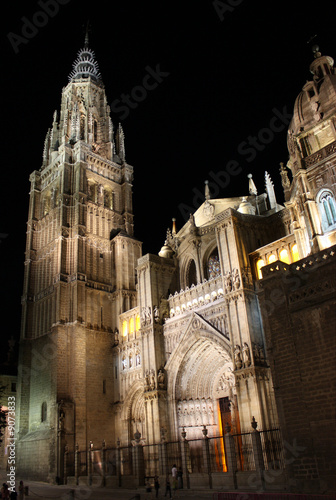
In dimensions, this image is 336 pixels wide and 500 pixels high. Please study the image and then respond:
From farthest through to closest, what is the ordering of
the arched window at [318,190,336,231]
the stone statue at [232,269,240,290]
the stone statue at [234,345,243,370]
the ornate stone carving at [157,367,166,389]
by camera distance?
the ornate stone carving at [157,367,166,389], the stone statue at [232,269,240,290], the stone statue at [234,345,243,370], the arched window at [318,190,336,231]

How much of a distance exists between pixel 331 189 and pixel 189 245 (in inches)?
609

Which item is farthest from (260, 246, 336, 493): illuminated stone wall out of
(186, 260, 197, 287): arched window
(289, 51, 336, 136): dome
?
(186, 260, 197, 287): arched window

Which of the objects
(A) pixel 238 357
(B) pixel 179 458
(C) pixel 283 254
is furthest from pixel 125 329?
(C) pixel 283 254

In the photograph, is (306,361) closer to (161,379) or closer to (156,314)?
(161,379)

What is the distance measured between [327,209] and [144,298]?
16078mm

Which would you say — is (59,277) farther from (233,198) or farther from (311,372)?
(311,372)

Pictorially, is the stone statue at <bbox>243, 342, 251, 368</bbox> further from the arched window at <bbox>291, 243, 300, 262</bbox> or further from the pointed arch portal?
the arched window at <bbox>291, 243, 300, 262</bbox>

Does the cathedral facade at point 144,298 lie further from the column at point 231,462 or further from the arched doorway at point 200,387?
the column at point 231,462

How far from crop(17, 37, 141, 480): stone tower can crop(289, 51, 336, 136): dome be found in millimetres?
19997

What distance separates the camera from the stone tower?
1258 inches

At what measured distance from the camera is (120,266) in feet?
127

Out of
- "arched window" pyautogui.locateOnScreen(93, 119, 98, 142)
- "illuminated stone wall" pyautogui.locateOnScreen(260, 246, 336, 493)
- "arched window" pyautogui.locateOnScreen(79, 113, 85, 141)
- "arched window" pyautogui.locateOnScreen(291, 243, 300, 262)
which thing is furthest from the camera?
"arched window" pyautogui.locateOnScreen(93, 119, 98, 142)

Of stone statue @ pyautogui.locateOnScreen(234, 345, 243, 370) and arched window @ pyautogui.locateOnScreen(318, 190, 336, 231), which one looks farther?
stone statue @ pyautogui.locateOnScreen(234, 345, 243, 370)

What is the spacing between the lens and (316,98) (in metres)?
25.0
